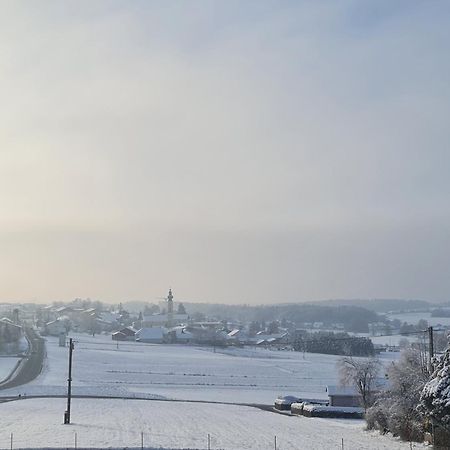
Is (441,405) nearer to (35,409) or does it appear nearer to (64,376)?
(35,409)

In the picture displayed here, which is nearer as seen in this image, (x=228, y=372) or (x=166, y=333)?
(x=228, y=372)

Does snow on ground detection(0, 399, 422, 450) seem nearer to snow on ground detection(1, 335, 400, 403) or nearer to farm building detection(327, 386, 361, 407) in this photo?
farm building detection(327, 386, 361, 407)

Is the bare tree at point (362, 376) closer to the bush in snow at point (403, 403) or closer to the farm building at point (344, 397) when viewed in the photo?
the farm building at point (344, 397)

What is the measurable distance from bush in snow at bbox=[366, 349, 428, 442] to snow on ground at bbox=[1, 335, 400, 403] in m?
29.5

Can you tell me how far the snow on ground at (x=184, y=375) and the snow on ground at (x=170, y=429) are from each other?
680 inches

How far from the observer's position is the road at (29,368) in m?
82.8

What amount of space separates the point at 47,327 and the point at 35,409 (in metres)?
145

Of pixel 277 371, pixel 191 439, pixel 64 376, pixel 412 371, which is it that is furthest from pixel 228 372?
pixel 191 439

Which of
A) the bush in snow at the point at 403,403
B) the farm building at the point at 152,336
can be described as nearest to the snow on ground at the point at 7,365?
the bush in snow at the point at 403,403

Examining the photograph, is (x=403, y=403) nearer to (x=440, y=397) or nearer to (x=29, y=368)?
(x=440, y=397)

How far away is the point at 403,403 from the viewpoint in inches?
1642

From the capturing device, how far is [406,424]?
40469 millimetres

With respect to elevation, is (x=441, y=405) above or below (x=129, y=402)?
above

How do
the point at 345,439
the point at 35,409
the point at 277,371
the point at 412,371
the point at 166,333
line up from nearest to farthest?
1. the point at 345,439
2. the point at 412,371
3. the point at 35,409
4. the point at 277,371
5. the point at 166,333
